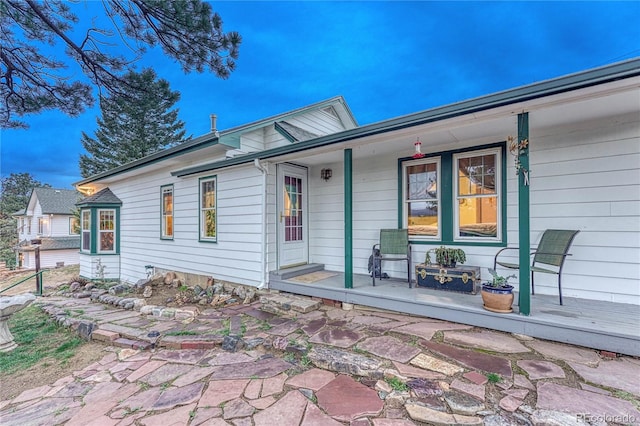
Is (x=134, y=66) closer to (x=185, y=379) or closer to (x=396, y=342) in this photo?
(x=185, y=379)

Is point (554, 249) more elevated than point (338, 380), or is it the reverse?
point (554, 249)

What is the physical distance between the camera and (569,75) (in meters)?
2.57

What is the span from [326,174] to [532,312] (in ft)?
12.9

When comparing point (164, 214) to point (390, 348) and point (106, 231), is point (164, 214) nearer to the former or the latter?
point (106, 231)

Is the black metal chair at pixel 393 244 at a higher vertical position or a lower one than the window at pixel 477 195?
lower

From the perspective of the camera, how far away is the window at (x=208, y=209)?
20.1ft

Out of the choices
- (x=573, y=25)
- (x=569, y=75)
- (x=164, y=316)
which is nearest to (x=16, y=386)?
(x=164, y=316)

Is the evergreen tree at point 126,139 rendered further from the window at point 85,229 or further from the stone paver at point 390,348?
the stone paver at point 390,348

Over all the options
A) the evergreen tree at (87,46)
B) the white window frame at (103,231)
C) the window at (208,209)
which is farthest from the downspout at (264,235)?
the white window frame at (103,231)

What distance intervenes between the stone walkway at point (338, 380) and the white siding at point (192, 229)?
1968 mm

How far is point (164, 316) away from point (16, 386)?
1.67m

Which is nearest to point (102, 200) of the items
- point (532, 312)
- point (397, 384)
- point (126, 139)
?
point (397, 384)

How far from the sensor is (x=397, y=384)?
2242 mm

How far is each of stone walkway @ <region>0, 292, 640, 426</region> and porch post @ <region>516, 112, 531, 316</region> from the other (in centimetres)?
42
